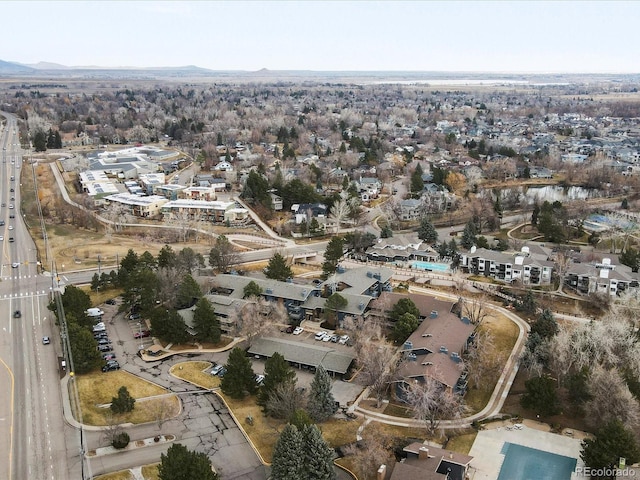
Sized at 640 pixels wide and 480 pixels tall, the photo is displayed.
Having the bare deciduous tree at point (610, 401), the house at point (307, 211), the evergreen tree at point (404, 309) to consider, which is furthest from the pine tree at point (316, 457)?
the house at point (307, 211)

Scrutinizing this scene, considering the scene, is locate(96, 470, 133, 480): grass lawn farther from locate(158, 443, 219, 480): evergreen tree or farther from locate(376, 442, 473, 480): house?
locate(376, 442, 473, 480): house

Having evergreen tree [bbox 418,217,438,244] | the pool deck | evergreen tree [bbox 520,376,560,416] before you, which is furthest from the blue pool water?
evergreen tree [bbox 418,217,438,244]

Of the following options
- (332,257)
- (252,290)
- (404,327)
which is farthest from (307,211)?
(404,327)

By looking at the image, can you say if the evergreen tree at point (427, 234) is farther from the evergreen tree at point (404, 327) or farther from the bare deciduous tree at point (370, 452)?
the bare deciduous tree at point (370, 452)

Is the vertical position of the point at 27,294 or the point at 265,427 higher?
the point at 27,294

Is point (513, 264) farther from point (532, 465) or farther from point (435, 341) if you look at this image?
point (532, 465)

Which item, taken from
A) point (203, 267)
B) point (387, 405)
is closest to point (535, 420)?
point (387, 405)
